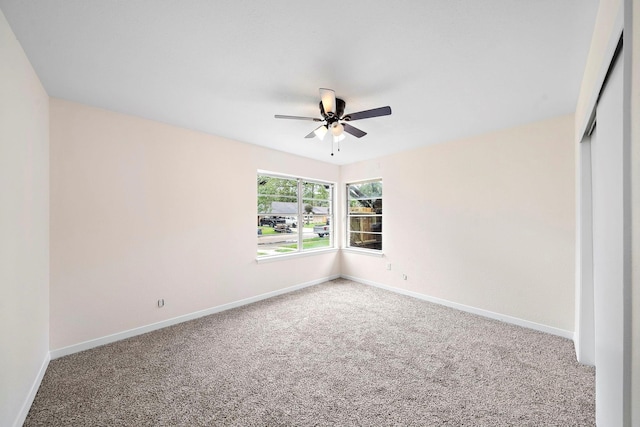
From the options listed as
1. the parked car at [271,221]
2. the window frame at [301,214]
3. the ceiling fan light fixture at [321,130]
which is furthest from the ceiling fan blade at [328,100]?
the parked car at [271,221]

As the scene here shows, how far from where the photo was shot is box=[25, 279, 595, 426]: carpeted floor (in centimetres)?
175

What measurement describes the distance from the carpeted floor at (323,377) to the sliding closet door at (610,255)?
1.92ft

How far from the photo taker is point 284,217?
4.76 metres

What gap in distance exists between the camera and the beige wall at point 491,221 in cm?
291

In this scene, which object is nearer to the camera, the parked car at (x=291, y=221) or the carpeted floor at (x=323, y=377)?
the carpeted floor at (x=323, y=377)

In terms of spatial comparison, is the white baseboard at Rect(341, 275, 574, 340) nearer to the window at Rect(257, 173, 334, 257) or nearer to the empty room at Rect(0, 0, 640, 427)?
the empty room at Rect(0, 0, 640, 427)

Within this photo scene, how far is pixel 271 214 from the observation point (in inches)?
178

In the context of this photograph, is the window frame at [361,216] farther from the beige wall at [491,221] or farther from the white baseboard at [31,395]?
the white baseboard at [31,395]

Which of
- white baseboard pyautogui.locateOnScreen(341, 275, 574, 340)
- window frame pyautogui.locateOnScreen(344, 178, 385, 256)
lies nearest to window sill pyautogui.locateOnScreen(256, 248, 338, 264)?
window frame pyautogui.locateOnScreen(344, 178, 385, 256)

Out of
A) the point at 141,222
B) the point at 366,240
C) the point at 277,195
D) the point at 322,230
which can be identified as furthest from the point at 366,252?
the point at 141,222

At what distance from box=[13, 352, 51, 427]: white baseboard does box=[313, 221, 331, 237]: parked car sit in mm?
3990

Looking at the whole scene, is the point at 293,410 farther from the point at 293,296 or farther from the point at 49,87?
the point at 49,87

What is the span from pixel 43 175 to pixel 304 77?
2.54 metres

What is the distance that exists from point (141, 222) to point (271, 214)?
1989mm
